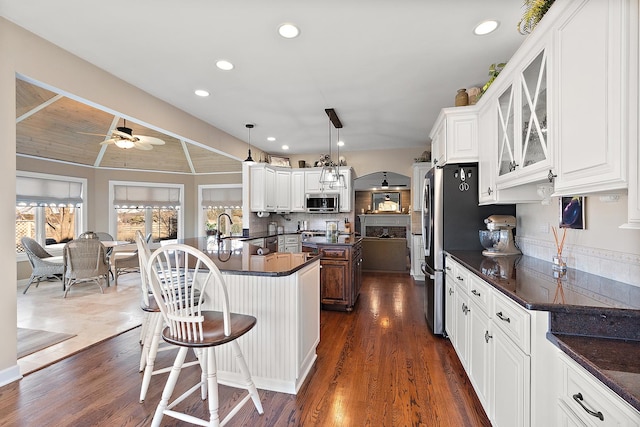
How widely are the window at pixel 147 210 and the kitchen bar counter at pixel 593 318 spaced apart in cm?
771

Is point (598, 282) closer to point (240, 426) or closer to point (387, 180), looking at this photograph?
point (240, 426)

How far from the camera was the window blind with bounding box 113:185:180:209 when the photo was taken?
277 inches

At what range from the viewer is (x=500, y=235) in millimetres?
2617

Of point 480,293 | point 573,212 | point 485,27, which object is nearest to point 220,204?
point 485,27

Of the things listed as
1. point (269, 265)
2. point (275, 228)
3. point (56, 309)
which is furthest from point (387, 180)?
point (56, 309)

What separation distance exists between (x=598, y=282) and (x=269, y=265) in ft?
6.40

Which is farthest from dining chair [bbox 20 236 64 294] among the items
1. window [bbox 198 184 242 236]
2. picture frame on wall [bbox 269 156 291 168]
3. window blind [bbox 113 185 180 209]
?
picture frame on wall [bbox 269 156 291 168]

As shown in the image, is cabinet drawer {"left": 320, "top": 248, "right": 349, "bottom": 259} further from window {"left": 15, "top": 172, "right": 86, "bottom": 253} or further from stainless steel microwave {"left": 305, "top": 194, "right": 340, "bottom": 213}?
window {"left": 15, "top": 172, "right": 86, "bottom": 253}

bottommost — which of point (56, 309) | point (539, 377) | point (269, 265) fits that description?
point (56, 309)

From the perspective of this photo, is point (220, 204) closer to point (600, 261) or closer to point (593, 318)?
point (600, 261)

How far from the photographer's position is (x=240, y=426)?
5.76 feet

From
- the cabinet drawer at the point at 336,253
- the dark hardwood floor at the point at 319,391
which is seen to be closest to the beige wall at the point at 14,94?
the dark hardwood floor at the point at 319,391

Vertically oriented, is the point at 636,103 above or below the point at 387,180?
below

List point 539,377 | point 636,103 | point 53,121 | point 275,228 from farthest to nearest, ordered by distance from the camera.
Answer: point 275,228 < point 53,121 < point 539,377 < point 636,103
